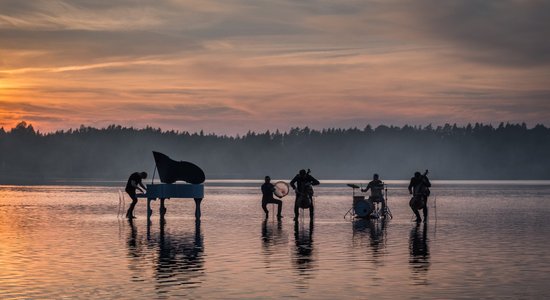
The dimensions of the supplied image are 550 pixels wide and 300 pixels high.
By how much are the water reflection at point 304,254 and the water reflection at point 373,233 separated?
1303 millimetres

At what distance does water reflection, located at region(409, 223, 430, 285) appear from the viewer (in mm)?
16969

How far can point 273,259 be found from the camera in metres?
19.8

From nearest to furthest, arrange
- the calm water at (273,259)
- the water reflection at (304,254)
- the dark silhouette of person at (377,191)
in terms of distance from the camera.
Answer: the calm water at (273,259) < the water reflection at (304,254) < the dark silhouette of person at (377,191)

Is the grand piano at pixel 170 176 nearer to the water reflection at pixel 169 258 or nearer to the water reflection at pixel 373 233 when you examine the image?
→ the water reflection at pixel 169 258

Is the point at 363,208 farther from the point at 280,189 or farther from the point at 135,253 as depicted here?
the point at 135,253

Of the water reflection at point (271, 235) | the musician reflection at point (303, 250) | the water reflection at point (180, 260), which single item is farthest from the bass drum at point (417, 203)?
the water reflection at point (180, 260)

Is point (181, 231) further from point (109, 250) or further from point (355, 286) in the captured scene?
point (355, 286)

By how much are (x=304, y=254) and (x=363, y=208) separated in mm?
14628

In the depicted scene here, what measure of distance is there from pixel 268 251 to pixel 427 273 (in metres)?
5.23

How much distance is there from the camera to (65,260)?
63.5 feet

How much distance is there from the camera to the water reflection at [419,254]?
55.7 ft

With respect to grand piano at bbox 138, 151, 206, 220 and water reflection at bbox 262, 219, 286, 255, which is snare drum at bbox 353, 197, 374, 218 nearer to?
water reflection at bbox 262, 219, 286, 255

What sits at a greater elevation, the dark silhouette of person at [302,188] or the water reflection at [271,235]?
the dark silhouette of person at [302,188]

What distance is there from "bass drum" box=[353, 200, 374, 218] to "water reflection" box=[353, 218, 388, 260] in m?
0.34
